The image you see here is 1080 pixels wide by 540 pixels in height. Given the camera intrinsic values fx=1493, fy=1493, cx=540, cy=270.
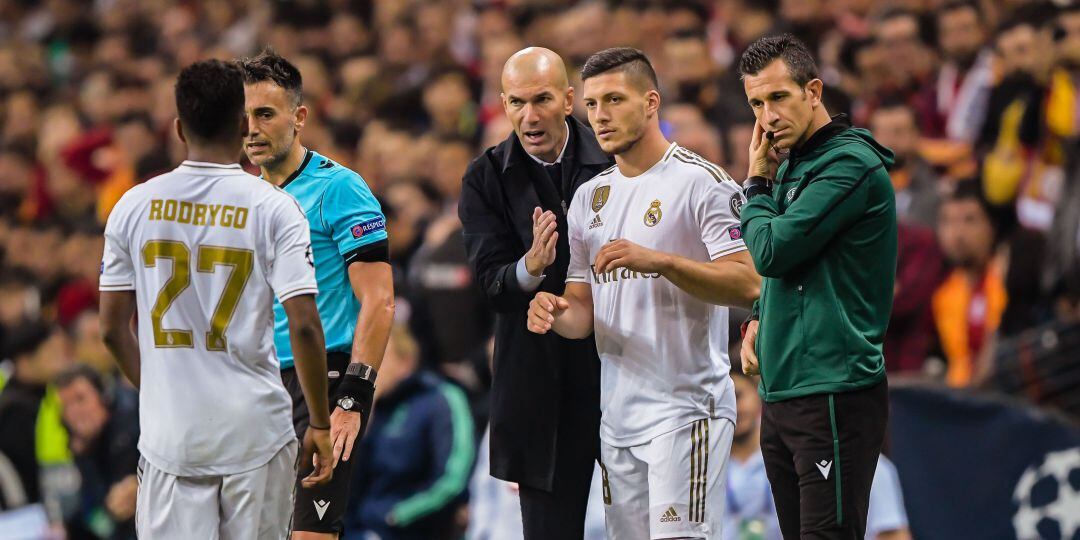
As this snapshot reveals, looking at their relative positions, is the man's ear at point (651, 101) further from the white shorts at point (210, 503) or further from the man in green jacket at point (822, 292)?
the white shorts at point (210, 503)

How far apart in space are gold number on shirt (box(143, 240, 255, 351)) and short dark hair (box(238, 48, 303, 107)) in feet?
3.78

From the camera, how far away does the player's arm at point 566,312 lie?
545 centimetres

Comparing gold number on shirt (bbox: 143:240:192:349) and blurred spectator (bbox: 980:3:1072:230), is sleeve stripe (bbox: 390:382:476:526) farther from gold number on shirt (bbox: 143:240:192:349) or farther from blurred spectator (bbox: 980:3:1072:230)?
gold number on shirt (bbox: 143:240:192:349)

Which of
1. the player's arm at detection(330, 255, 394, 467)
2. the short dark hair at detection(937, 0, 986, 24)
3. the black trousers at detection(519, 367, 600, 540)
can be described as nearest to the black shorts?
the player's arm at detection(330, 255, 394, 467)

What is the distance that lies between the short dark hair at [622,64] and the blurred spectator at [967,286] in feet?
14.3

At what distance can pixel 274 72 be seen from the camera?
5.77 metres

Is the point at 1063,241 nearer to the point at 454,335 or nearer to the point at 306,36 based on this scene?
the point at 454,335

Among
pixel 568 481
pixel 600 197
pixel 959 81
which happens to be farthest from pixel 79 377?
pixel 959 81

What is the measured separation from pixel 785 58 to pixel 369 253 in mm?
1748

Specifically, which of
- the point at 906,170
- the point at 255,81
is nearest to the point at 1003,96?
the point at 906,170

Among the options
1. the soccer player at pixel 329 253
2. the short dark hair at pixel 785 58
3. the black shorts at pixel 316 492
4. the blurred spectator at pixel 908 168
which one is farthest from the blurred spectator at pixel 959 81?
the black shorts at pixel 316 492

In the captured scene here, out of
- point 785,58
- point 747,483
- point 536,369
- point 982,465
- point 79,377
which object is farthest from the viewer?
point 79,377

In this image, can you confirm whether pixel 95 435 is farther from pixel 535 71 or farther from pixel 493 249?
pixel 535 71

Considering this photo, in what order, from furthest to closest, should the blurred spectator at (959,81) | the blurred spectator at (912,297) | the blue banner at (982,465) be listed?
the blurred spectator at (959,81) → the blurred spectator at (912,297) → the blue banner at (982,465)
